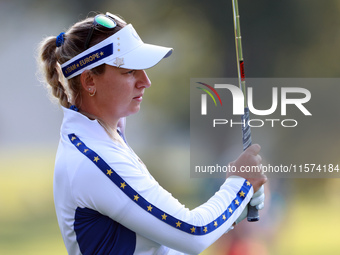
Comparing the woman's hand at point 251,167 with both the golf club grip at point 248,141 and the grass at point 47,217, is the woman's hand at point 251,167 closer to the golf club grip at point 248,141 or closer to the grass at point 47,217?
the golf club grip at point 248,141

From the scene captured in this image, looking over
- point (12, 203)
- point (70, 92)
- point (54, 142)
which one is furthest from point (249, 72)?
point (70, 92)

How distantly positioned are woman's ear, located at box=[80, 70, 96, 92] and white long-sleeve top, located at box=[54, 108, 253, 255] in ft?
0.29

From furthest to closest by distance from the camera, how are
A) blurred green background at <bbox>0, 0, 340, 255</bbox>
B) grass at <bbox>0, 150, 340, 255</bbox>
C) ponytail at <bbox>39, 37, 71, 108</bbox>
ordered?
blurred green background at <bbox>0, 0, 340, 255</bbox> → grass at <bbox>0, 150, 340, 255</bbox> → ponytail at <bbox>39, 37, 71, 108</bbox>

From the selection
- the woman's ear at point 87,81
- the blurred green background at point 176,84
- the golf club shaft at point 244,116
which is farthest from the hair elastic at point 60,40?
the blurred green background at point 176,84

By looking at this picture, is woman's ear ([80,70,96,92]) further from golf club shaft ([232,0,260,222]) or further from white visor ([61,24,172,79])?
golf club shaft ([232,0,260,222])

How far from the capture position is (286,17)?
22.7 ft

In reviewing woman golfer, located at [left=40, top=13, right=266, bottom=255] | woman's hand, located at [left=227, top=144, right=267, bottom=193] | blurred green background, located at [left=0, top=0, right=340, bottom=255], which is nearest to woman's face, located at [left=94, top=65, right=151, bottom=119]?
woman golfer, located at [left=40, top=13, right=266, bottom=255]

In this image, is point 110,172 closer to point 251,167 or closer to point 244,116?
point 251,167

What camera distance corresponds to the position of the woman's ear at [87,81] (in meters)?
1.43

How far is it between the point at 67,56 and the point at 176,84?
5418mm

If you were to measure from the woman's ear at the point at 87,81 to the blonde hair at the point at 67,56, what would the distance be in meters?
0.02

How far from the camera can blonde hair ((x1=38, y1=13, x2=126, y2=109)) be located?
1447 millimetres

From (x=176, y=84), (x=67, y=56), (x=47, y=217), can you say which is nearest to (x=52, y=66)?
(x=67, y=56)

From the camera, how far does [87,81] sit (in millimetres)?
1446
